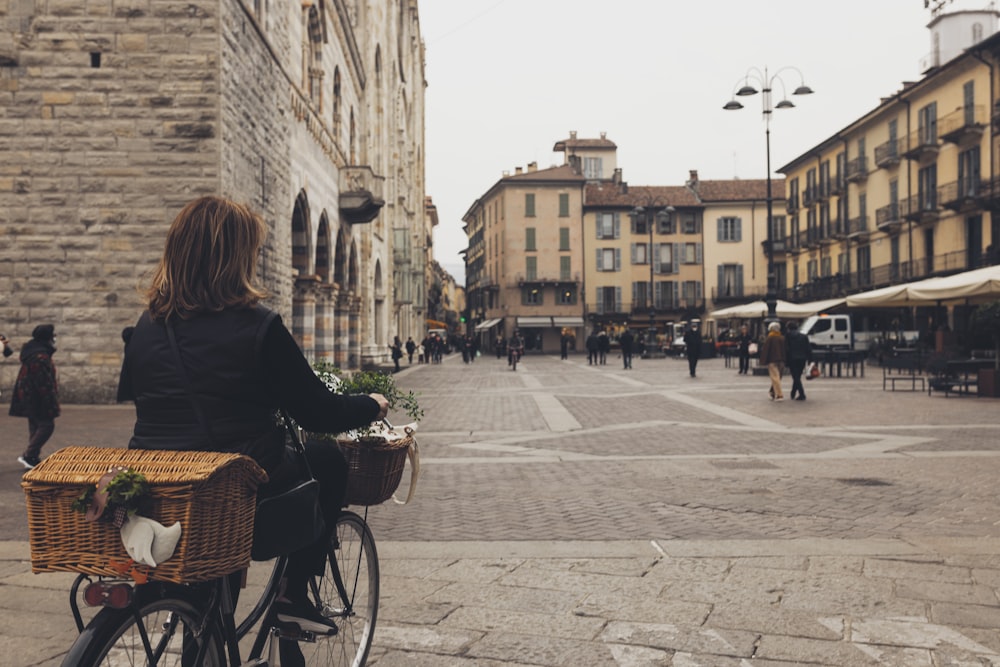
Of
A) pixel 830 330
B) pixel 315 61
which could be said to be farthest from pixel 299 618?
pixel 830 330

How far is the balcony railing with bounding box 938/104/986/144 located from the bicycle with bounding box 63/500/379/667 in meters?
39.2

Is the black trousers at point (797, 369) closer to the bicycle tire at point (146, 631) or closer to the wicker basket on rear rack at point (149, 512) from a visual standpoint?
the bicycle tire at point (146, 631)

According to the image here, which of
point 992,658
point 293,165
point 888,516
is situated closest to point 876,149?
point 293,165

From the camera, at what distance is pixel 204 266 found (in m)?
2.50

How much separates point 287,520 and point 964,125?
3993 centimetres

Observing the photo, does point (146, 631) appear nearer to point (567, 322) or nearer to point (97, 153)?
point (97, 153)

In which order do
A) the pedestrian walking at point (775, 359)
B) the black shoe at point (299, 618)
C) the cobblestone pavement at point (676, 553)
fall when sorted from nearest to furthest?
the black shoe at point (299, 618), the cobblestone pavement at point (676, 553), the pedestrian walking at point (775, 359)

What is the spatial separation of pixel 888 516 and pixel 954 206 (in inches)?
1411

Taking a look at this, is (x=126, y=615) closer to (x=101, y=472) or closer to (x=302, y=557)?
(x=101, y=472)

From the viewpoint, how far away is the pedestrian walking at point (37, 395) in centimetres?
866

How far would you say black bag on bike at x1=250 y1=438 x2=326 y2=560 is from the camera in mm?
2473

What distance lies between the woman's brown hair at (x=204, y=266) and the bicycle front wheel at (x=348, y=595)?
897 mm

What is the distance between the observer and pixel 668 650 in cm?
375

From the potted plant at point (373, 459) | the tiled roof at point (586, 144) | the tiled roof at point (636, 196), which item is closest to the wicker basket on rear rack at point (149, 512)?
the potted plant at point (373, 459)
